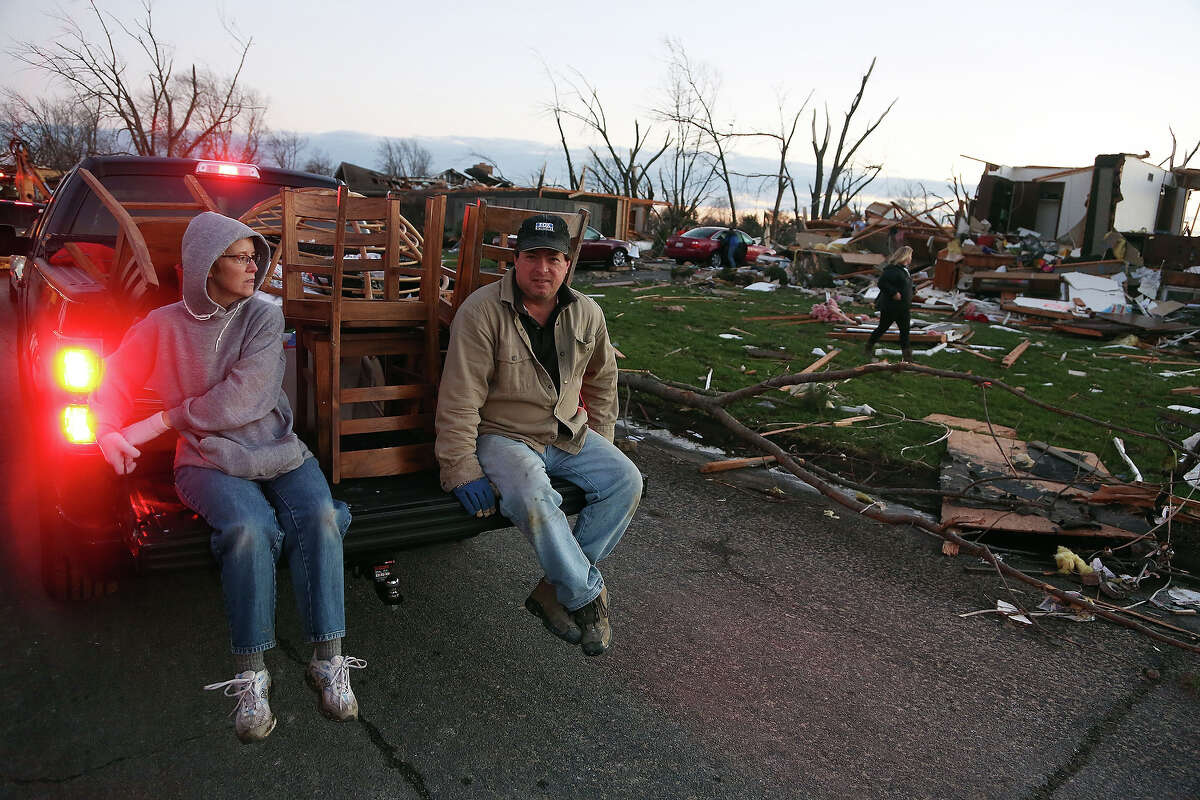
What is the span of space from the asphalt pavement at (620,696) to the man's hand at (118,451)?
86cm

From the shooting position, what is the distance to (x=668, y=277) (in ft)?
79.6

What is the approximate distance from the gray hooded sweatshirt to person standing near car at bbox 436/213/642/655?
0.70 meters

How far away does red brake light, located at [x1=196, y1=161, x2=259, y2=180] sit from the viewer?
455 cm

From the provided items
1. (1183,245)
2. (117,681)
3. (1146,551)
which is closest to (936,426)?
(1146,551)

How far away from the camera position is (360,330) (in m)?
3.61

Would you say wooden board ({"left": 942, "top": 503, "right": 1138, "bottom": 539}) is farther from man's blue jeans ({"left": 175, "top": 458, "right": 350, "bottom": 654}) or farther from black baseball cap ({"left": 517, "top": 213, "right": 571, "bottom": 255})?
man's blue jeans ({"left": 175, "top": 458, "right": 350, "bottom": 654})

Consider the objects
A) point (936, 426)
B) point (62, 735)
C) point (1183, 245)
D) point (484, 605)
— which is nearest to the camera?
point (62, 735)

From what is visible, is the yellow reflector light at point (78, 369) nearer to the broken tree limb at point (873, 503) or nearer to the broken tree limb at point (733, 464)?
the broken tree limb at point (873, 503)

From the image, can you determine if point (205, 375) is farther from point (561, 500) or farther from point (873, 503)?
point (873, 503)

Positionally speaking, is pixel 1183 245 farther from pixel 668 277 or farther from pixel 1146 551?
pixel 1146 551

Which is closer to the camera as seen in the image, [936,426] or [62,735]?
[62,735]

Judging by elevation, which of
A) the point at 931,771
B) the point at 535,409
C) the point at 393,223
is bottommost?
the point at 931,771

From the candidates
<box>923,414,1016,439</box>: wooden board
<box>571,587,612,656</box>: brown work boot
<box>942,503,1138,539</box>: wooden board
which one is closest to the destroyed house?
<box>923,414,1016,439</box>: wooden board

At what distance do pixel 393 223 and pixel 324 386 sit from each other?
805 millimetres
